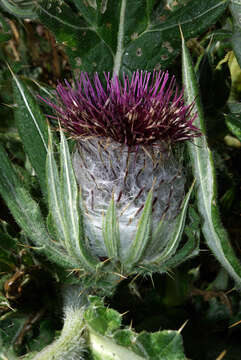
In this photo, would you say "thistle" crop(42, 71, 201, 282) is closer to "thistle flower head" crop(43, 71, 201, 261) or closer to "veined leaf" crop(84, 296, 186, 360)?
"thistle flower head" crop(43, 71, 201, 261)

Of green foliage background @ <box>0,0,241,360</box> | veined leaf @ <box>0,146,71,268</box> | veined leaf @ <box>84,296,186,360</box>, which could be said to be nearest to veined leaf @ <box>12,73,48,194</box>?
green foliage background @ <box>0,0,241,360</box>

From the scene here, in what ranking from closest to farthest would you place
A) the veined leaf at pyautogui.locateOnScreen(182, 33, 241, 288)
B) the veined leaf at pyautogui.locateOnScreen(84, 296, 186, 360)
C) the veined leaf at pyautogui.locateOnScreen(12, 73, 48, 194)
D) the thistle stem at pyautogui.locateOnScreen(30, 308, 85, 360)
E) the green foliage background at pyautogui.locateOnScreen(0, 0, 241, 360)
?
the veined leaf at pyautogui.locateOnScreen(84, 296, 186, 360), the thistle stem at pyautogui.locateOnScreen(30, 308, 85, 360), the veined leaf at pyautogui.locateOnScreen(182, 33, 241, 288), the veined leaf at pyautogui.locateOnScreen(12, 73, 48, 194), the green foliage background at pyautogui.locateOnScreen(0, 0, 241, 360)

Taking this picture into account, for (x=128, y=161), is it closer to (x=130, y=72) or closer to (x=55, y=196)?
(x=55, y=196)

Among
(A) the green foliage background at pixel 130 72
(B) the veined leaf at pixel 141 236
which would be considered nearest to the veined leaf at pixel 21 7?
(A) the green foliage background at pixel 130 72

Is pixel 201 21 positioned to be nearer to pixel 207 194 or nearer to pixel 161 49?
pixel 161 49

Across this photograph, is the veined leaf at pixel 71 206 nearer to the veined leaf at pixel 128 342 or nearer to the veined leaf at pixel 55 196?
the veined leaf at pixel 55 196

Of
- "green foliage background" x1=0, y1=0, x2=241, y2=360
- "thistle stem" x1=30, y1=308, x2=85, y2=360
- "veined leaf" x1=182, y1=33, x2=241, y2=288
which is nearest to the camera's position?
"thistle stem" x1=30, y1=308, x2=85, y2=360

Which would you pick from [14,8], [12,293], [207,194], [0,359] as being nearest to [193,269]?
[207,194]
